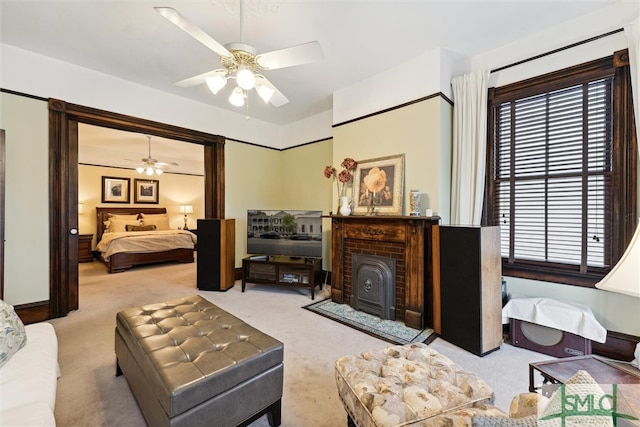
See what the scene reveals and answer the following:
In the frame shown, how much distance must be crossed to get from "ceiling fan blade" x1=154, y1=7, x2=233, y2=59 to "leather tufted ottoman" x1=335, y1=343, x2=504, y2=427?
2133 millimetres

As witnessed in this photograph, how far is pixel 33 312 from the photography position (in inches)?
116

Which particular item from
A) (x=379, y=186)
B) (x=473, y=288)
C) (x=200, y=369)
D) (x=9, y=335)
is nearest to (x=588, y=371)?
(x=473, y=288)

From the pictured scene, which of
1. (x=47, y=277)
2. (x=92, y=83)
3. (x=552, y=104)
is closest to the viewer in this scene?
(x=552, y=104)

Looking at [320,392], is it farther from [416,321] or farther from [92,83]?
[92,83]

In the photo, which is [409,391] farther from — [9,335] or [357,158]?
[357,158]

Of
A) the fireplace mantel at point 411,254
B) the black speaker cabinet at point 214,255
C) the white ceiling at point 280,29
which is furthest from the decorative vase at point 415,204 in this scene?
the black speaker cabinet at point 214,255

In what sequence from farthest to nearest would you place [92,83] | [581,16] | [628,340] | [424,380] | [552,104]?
[92,83] → [552,104] → [581,16] → [628,340] → [424,380]

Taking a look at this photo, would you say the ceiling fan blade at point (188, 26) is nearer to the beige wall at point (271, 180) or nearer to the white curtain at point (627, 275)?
the white curtain at point (627, 275)

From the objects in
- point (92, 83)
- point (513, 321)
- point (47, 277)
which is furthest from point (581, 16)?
point (47, 277)

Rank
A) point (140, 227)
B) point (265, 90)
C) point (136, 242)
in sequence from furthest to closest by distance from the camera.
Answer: point (140, 227), point (136, 242), point (265, 90)

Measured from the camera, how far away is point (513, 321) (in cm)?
246

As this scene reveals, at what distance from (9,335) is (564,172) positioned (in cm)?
421

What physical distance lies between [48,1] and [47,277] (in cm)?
274

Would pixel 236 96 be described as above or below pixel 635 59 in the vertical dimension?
below
